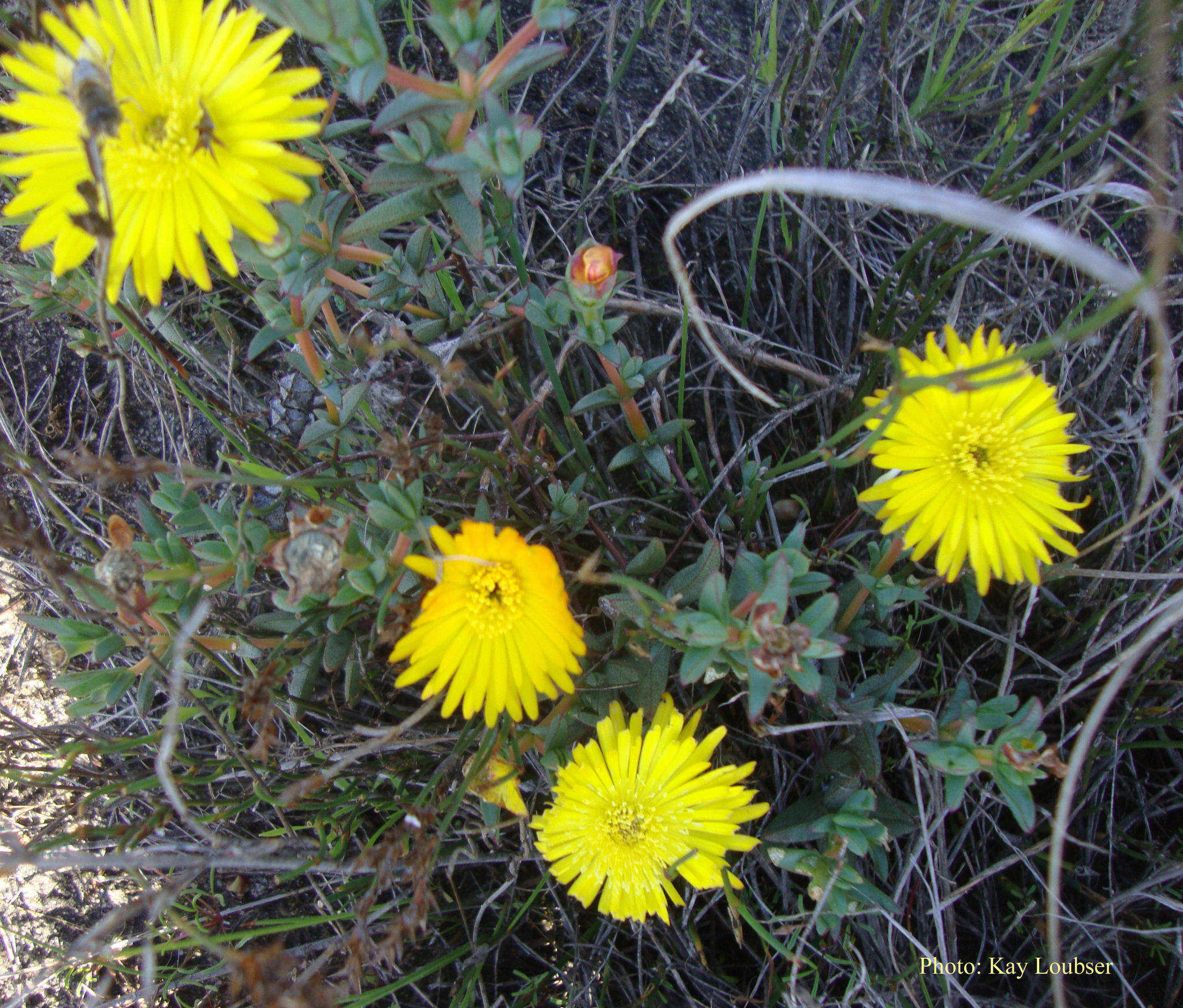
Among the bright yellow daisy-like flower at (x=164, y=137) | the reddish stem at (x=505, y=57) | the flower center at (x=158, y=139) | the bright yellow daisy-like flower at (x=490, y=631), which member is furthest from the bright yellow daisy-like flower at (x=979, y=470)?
the flower center at (x=158, y=139)

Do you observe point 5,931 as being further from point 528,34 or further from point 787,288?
point 787,288

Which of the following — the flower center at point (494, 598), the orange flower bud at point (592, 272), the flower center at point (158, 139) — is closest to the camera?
the flower center at point (158, 139)

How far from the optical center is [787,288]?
266 cm

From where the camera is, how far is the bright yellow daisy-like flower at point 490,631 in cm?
162

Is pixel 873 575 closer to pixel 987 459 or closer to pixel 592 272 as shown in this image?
pixel 987 459

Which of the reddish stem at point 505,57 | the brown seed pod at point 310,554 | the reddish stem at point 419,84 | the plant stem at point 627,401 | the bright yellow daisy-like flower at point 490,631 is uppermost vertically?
the reddish stem at point 505,57

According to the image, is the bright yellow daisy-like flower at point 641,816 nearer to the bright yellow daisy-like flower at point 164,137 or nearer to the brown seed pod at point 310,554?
the brown seed pod at point 310,554

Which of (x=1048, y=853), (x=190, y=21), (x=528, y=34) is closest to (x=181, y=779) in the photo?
(x=190, y=21)

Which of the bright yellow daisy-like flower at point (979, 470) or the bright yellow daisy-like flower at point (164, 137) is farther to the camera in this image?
the bright yellow daisy-like flower at point (979, 470)

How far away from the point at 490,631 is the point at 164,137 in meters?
1.15

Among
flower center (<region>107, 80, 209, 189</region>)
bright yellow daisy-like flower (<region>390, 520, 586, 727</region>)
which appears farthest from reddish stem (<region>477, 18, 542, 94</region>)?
bright yellow daisy-like flower (<region>390, 520, 586, 727</region>)

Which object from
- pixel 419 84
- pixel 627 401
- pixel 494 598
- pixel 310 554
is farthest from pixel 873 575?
pixel 419 84

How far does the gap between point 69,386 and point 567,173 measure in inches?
69.1

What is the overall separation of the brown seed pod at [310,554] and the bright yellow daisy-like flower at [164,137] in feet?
1.54
